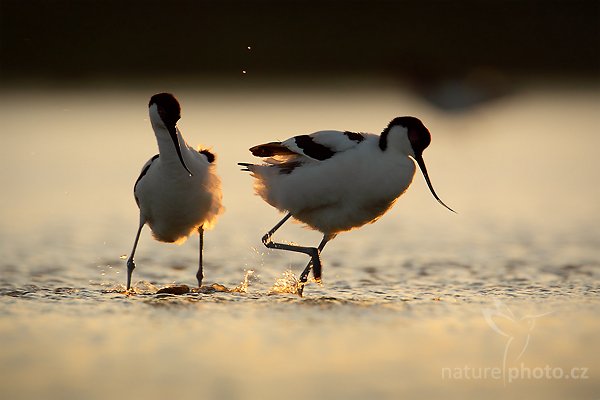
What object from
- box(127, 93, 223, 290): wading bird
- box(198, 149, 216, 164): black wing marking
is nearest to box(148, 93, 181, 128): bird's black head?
box(127, 93, 223, 290): wading bird

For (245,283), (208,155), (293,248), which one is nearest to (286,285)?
(245,283)

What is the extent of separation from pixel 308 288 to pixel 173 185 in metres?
1.29

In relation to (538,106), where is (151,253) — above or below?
below

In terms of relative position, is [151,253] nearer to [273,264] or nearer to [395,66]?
[273,264]

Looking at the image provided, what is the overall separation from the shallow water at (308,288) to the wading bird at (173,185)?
54cm

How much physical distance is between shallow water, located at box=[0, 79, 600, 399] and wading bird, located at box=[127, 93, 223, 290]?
536mm

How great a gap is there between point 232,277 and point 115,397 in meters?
3.85

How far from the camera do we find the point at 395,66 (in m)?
26.0

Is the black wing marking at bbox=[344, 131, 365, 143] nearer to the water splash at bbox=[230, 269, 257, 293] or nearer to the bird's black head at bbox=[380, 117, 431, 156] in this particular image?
the bird's black head at bbox=[380, 117, 431, 156]

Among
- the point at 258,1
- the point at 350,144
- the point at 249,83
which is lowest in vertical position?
the point at 350,144

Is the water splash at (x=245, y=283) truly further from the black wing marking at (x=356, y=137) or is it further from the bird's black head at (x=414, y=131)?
the bird's black head at (x=414, y=131)

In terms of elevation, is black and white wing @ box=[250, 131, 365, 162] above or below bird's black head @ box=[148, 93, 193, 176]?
below

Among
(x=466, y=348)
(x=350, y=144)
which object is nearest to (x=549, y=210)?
(x=350, y=144)

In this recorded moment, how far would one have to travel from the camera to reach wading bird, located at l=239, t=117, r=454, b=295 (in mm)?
8266
